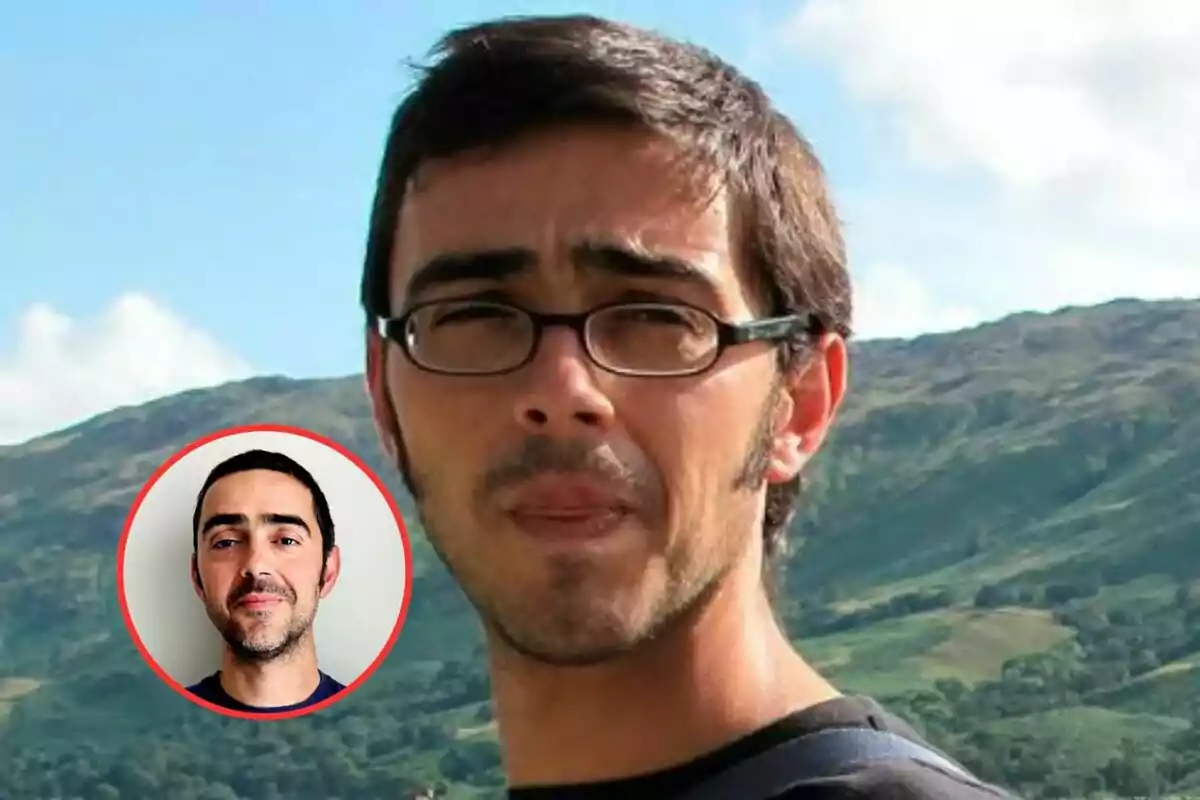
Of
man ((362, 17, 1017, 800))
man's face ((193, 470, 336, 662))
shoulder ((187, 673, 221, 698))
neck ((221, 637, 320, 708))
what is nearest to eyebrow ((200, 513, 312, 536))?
man's face ((193, 470, 336, 662))

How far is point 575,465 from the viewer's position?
13.0 ft

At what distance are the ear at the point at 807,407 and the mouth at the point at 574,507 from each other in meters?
0.59

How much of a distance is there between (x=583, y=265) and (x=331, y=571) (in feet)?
14.2

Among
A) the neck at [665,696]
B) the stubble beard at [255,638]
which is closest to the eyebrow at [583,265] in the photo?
the neck at [665,696]

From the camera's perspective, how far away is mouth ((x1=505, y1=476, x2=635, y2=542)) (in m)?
3.96

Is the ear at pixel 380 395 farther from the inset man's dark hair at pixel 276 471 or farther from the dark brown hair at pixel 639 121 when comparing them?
the inset man's dark hair at pixel 276 471

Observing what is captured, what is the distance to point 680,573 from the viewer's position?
4.10 m

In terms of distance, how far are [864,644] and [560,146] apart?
17971 centimetres

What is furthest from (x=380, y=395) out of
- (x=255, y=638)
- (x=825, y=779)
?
(x=255, y=638)

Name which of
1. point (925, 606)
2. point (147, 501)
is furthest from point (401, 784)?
point (147, 501)

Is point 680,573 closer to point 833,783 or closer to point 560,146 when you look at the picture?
point 833,783

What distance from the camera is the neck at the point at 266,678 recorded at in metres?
7.97

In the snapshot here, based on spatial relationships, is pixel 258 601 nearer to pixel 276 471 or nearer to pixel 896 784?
pixel 276 471

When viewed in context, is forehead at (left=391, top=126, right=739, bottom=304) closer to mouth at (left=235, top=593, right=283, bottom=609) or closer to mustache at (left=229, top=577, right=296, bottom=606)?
mustache at (left=229, top=577, right=296, bottom=606)
